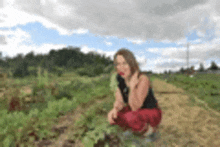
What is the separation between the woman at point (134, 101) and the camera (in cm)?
245

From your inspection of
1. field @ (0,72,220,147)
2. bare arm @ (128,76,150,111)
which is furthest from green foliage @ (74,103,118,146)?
bare arm @ (128,76,150,111)

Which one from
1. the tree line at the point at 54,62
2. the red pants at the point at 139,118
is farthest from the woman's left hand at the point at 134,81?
the tree line at the point at 54,62

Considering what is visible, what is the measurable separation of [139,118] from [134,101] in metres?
0.23

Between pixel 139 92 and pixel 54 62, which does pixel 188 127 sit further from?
pixel 54 62

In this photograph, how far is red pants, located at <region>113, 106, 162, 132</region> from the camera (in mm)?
2459

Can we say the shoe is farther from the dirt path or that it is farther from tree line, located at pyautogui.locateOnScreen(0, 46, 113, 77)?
tree line, located at pyautogui.locateOnScreen(0, 46, 113, 77)

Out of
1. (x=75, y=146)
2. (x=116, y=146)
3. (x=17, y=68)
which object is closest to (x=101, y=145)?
(x=116, y=146)

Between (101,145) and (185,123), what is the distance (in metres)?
2.02

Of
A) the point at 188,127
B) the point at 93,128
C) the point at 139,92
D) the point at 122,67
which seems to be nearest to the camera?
the point at 139,92

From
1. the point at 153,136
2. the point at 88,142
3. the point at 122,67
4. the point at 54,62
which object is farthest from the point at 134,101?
the point at 54,62

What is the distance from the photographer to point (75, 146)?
3254 millimetres

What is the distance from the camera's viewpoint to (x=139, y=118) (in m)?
2.46

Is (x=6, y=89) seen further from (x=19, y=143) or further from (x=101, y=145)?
(x=101, y=145)

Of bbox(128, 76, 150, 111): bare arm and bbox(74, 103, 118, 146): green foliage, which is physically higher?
bbox(128, 76, 150, 111): bare arm
